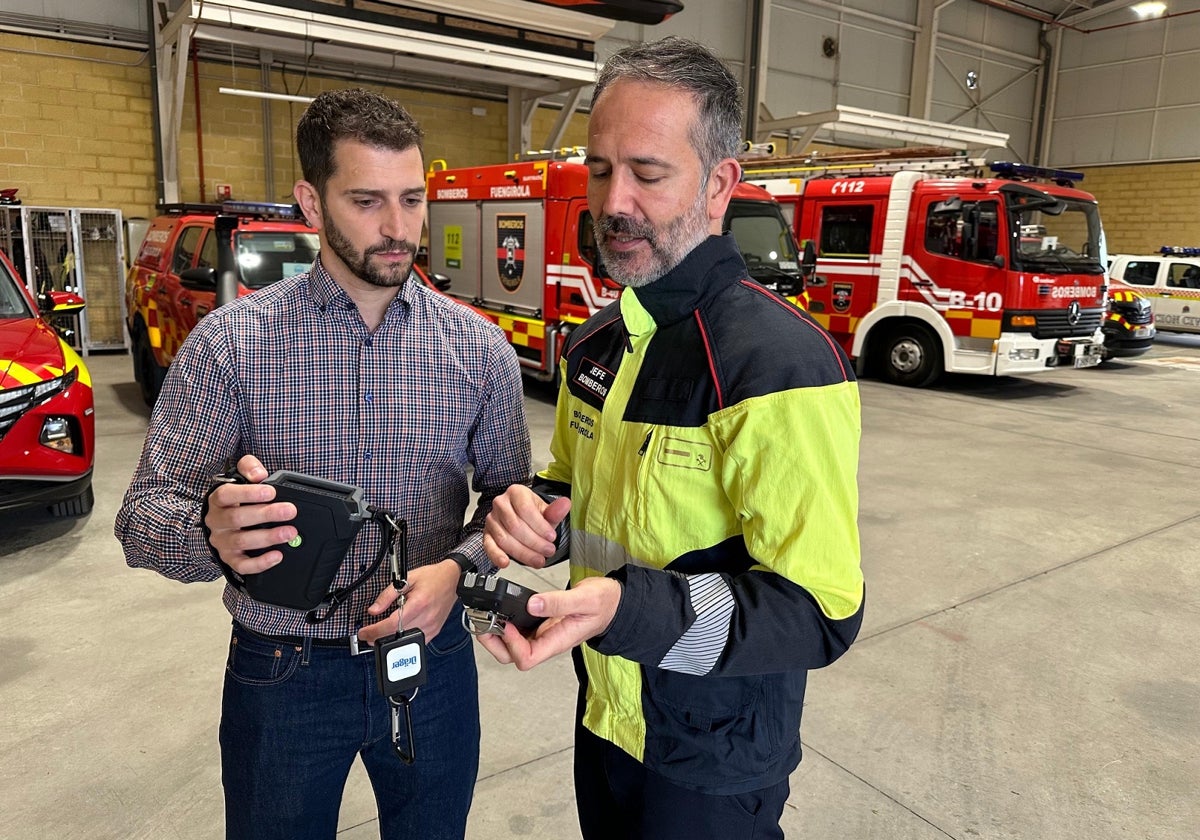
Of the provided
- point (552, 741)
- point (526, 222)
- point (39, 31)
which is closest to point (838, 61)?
point (526, 222)

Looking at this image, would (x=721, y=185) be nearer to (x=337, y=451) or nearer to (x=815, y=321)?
(x=815, y=321)

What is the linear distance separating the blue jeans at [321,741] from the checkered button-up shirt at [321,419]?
73mm

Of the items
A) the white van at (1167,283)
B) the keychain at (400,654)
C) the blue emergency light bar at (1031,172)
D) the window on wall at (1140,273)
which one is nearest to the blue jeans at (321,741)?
the keychain at (400,654)

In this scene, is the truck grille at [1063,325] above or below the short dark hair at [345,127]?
below

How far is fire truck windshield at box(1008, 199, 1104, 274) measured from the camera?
8.58m

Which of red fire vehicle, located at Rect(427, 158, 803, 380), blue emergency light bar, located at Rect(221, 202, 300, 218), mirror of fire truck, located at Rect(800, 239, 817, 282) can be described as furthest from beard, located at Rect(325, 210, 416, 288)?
mirror of fire truck, located at Rect(800, 239, 817, 282)

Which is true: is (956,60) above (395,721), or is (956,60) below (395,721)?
above

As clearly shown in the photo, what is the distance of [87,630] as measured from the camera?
3334 millimetres

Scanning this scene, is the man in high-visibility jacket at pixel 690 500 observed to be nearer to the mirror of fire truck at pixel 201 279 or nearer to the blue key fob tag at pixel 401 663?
the blue key fob tag at pixel 401 663

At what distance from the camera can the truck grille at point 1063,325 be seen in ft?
29.3

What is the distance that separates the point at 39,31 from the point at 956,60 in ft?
56.9

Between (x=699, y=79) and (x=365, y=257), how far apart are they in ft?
2.04

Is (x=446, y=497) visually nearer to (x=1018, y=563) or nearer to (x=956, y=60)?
(x=1018, y=563)

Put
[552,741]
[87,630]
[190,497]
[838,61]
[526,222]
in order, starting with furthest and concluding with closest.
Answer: [838,61], [526,222], [87,630], [552,741], [190,497]
